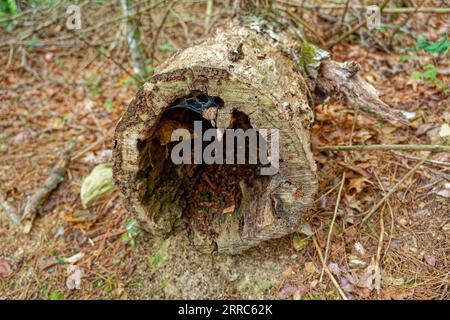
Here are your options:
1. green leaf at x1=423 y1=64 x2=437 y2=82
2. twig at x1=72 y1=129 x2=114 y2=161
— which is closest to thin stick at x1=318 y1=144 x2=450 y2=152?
green leaf at x1=423 y1=64 x2=437 y2=82

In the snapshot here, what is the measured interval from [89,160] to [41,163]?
412 millimetres

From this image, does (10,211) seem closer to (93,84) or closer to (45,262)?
(45,262)

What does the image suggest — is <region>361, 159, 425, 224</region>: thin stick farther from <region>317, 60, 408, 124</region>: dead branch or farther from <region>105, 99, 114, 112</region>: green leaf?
<region>105, 99, 114, 112</region>: green leaf

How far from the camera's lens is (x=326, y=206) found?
2.24 meters

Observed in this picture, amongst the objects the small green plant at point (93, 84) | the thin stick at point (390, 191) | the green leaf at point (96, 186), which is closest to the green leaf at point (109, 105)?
the small green plant at point (93, 84)

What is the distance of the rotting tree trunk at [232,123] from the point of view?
1.64 meters

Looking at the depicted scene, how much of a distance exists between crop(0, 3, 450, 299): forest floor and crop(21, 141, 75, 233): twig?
55 mm

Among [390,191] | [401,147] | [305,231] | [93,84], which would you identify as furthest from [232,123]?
[93,84]

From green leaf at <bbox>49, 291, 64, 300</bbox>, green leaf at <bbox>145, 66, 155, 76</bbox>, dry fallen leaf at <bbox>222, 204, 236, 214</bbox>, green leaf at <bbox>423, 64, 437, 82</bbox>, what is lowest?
green leaf at <bbox>49, 291, 64, 300</bbox>

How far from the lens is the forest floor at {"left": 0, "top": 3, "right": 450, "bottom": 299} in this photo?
2.02 metres

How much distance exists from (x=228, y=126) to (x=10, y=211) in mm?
1872

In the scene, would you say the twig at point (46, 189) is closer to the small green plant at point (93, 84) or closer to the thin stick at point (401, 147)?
the small green plant at point (93, 84)

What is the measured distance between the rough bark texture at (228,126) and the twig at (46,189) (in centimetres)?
104

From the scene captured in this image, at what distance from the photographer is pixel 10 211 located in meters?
2.65
